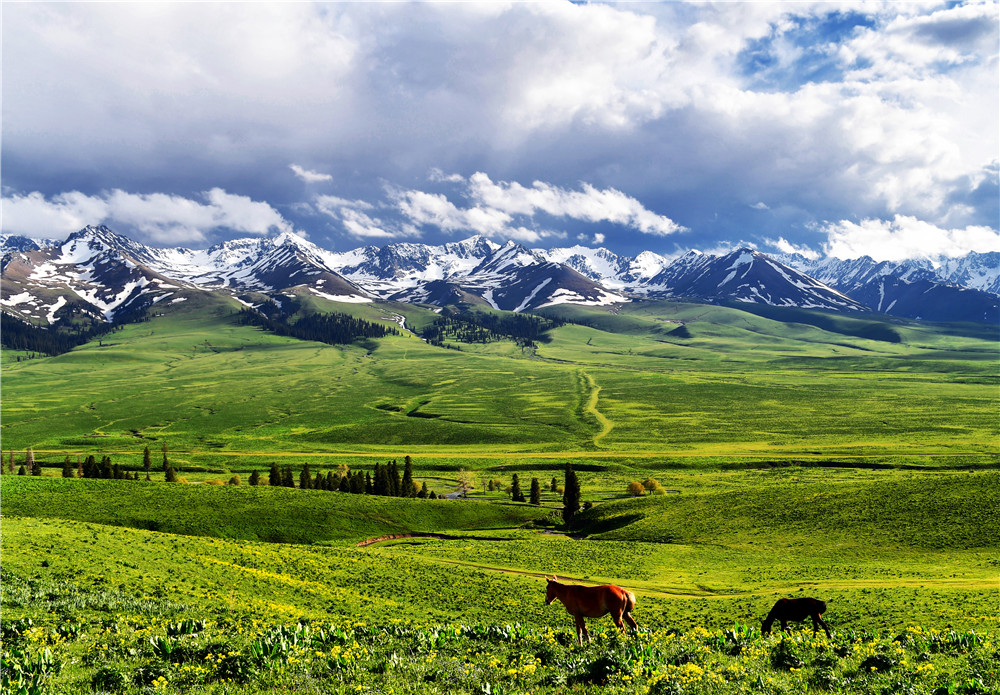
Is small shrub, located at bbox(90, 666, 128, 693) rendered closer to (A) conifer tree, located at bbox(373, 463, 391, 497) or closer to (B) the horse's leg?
(B) the horse's leg

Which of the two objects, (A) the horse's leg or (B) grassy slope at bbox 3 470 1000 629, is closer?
(A) the horse's leg

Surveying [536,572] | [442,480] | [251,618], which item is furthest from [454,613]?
[442,480]

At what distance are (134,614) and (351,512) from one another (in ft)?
220

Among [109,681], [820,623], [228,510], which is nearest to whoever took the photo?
[109,681]

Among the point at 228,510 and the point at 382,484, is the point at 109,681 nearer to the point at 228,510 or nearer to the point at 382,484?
the point at 228,510

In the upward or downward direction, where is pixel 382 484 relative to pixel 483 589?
downward

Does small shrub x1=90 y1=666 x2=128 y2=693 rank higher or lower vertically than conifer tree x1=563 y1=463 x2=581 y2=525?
higher

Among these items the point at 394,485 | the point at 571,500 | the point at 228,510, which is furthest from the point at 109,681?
the point at 394,485

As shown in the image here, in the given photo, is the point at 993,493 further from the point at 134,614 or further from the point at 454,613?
the point at 134,614

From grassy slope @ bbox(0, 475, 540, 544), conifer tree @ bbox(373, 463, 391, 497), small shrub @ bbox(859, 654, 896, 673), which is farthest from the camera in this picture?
conifer tree @ bbox(373, 463, 391, 497)

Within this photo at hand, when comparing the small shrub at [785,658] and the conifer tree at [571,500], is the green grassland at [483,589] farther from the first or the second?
the conifer tree at [571,500]

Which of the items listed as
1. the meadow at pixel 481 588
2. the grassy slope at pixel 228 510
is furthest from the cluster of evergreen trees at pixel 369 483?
the meadow at pixel 481 588

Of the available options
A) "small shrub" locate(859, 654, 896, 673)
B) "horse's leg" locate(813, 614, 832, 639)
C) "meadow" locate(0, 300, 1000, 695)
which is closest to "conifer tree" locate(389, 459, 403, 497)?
"meadow" locate(0, 300, 1000, 695)

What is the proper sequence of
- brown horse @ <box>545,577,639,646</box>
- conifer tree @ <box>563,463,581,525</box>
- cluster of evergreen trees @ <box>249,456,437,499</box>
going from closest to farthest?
brown horse @ <box>545,577,639,646</box>, conifer tree @ <box>563,463,581,525</box>, cluster of evergreen trees @ <box>249,456,437,499</box>
